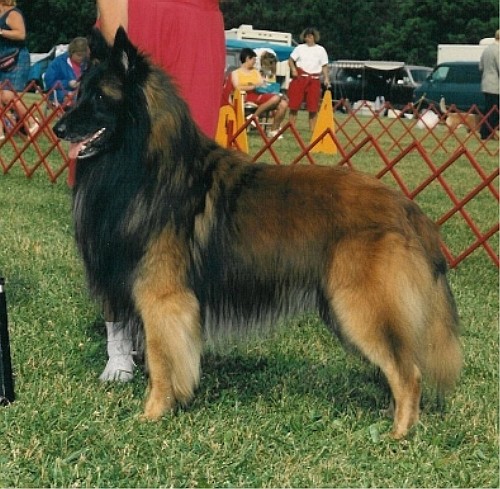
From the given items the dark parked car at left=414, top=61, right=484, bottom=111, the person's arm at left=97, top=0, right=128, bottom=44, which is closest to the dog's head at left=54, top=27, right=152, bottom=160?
the person's arm at left=97, top=0, right=128, bottom=44

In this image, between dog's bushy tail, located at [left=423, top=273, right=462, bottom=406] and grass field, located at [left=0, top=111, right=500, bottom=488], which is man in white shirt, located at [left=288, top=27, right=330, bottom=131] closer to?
grass field, located at [left=0, top=111, right=500, bottom=488]

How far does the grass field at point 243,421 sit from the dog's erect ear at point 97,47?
1.49m

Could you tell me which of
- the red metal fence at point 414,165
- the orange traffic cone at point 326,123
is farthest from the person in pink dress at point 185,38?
the orange traffic cone at point 326,123

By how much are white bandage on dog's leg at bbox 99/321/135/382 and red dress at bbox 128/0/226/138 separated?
1126mm

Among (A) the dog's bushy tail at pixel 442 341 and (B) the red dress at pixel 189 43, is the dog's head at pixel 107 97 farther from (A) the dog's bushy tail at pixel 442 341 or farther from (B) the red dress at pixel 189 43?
(A) the dog's bushy tail at pixel 442 341

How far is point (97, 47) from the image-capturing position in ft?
11.6

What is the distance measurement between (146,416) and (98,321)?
149cm

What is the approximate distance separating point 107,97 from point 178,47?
2.77 ft

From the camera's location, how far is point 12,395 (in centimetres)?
383

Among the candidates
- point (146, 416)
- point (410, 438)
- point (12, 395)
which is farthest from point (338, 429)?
point (12, 395)

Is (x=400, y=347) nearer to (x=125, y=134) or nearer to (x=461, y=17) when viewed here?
(x=125, y=134)

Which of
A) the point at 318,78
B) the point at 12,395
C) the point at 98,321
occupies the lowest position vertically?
the point at 318,78

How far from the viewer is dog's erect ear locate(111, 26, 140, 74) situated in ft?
11.2

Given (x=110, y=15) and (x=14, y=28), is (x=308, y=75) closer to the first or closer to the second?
(x=14, y=28)
